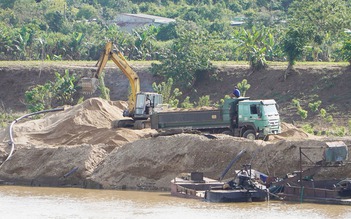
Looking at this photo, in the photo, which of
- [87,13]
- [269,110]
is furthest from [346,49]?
[87,13]

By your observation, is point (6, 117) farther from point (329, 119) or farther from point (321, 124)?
point (329, 119)

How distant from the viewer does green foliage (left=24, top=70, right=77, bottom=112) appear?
6241cm

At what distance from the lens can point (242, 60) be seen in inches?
2889

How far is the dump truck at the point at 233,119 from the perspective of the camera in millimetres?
41688

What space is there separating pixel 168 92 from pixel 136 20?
4354cm

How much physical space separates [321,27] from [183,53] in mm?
9741

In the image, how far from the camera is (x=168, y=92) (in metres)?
60.6

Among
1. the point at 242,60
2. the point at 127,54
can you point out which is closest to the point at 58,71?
the point at 127,54

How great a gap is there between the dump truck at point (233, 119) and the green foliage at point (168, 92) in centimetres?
1531

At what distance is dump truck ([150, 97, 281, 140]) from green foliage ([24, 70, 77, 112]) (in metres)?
19.1

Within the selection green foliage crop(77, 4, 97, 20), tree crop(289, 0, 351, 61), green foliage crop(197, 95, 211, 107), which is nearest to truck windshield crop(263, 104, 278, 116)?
green foliage crop(197, 95, 211, 107)

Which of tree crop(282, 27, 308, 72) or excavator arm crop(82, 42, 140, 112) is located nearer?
excavator arm crop(82, 42, 140, 112)

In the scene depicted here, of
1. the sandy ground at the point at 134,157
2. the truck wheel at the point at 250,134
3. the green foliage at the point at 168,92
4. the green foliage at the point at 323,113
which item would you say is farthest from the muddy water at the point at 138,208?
the green foliage at the point at 168,92

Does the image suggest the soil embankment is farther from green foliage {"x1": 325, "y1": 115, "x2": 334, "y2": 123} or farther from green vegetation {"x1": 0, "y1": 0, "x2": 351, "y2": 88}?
green vegetation {"x1": 0, "y1": 0, "x2": 351, "y2": 88}
